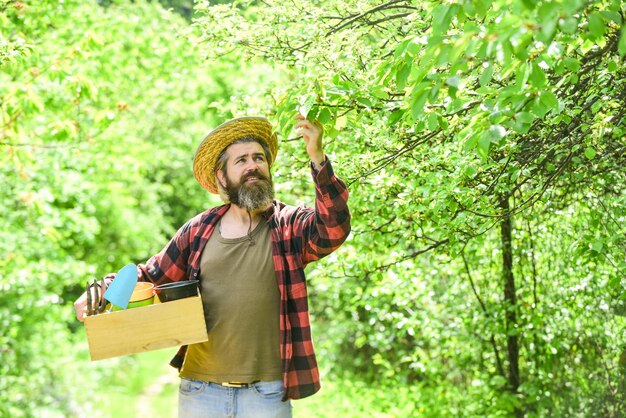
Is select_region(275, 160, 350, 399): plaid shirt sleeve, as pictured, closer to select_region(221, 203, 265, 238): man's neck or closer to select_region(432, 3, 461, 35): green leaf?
select_region(221, 203, 265, 238): man's neck

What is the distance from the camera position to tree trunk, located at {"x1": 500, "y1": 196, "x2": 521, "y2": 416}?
4102 mm

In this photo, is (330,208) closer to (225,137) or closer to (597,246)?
(225,137)

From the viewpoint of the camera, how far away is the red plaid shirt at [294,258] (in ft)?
8.07

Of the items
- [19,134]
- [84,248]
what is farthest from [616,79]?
[84,248]

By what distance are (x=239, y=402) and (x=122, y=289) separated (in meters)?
0.65

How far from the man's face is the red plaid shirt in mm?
100

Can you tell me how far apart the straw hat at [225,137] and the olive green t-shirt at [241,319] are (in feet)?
1.54

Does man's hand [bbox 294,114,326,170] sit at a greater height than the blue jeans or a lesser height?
greater

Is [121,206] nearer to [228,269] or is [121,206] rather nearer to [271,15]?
[271,15]

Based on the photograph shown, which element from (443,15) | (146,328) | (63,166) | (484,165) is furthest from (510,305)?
(63,166)

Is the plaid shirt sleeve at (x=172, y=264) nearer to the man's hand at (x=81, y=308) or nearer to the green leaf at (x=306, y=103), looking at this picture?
the man's hand at (x=81, y=308)

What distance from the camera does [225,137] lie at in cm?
299

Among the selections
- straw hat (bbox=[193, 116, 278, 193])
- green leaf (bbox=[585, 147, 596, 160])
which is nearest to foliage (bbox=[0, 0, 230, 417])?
straw hat (bbox=[193, 116, 278, 193])

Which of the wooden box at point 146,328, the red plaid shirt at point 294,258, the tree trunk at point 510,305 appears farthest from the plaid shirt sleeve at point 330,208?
the tree trunk at point 510,305
